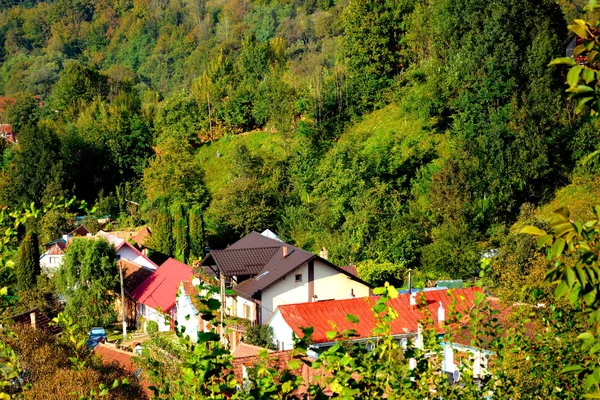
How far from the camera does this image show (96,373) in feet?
39.1

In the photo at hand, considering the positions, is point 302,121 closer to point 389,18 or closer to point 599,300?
point 389,18

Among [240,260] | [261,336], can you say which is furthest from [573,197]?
[261,336]

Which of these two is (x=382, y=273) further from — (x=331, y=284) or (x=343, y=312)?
(x=343, y=312)

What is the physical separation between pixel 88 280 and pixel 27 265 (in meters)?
3.22

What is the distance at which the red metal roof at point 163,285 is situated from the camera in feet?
85.8

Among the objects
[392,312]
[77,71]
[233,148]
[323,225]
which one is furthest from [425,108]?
[77,71]

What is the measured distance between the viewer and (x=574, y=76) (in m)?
2.63

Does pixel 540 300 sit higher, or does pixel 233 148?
pixel 233 148

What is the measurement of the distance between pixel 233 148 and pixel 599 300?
34.3 meters

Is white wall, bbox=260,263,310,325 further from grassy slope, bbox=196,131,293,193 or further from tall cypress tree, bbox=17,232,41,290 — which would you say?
grassy slope, bbox=196,131,293,193

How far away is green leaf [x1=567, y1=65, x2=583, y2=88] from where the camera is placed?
2605 millimetres

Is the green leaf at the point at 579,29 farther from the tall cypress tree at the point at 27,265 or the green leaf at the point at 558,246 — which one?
the tall cypress tree at the point at 27,265

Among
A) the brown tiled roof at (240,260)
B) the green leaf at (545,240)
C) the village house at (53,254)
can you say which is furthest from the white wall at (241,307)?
the green leaf at (545,240)

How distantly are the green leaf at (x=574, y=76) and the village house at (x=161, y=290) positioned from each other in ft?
76.0
